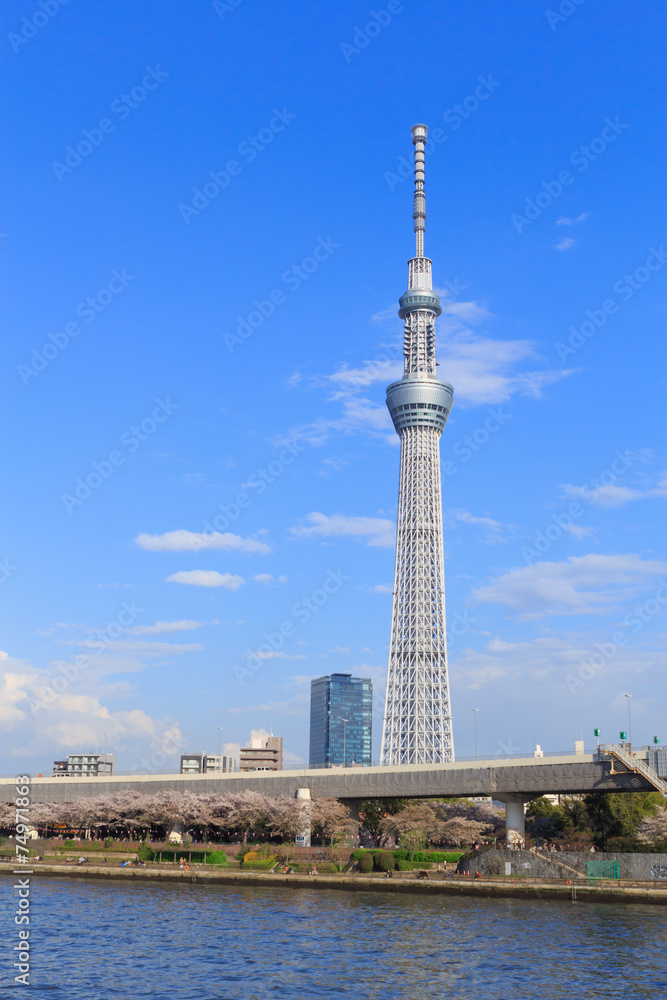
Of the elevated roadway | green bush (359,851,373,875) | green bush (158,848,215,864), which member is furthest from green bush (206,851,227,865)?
the elevated roadway

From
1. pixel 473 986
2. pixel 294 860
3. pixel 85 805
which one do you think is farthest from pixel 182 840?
pixel 473 986

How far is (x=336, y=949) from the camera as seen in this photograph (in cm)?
→ 5144

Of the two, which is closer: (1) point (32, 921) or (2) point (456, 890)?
(1) point (32, 921)

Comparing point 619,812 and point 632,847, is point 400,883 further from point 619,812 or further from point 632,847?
point 619,812

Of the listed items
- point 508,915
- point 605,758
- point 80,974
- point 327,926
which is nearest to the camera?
point 80,974

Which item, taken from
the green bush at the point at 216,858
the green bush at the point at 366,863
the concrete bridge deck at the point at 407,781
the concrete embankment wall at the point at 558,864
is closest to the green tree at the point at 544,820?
the concrete bridge deck at the point at 407,781

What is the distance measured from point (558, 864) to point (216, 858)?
33.5 meters

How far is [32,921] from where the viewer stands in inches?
2362

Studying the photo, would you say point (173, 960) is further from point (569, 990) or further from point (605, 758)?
point (605, 758)

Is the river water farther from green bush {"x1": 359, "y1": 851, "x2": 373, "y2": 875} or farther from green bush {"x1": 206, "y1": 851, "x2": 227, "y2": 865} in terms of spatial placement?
green bush {"x1": 206, "y1": 851, "x2": 227, "y2": 865}

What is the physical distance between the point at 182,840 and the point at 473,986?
73.5 metres

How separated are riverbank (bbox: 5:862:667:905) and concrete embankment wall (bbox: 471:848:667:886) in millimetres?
2822

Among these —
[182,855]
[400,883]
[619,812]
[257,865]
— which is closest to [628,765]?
[619,812]

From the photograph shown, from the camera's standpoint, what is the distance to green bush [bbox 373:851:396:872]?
88250mm
